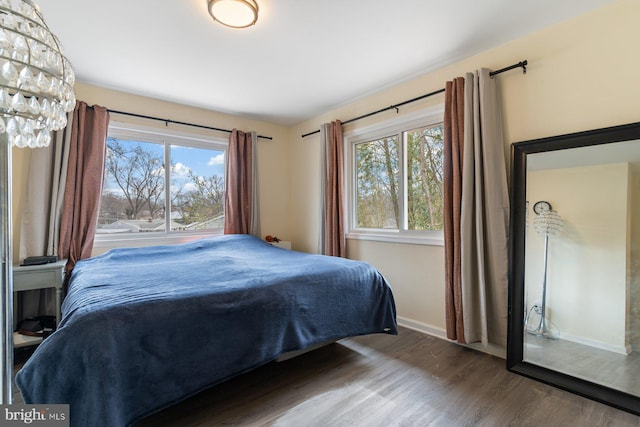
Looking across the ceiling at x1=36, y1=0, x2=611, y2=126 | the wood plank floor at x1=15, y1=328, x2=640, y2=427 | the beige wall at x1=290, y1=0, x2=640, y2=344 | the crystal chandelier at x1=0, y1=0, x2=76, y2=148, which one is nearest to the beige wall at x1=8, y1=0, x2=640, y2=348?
the beige wall at x1=290, y1=0, x2=640, y2=344

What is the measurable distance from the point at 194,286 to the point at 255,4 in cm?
175

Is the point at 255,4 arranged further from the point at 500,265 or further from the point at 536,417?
the point at 536,417

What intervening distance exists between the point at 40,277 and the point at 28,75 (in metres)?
2.44

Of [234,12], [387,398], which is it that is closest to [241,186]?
[234,12]

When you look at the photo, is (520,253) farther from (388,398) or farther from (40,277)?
(40,277)

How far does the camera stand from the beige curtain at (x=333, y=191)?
341 centimetres

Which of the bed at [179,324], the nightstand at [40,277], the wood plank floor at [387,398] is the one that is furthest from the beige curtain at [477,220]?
the nightstand at [40,277]

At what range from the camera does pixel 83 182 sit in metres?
2.73

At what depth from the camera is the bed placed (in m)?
1.21

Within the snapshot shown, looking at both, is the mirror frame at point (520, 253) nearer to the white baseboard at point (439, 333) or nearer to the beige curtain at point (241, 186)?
the white baseboard at point (439, 333)

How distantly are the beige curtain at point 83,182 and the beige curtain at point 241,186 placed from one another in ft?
4.30

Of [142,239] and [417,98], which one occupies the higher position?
[417,98]

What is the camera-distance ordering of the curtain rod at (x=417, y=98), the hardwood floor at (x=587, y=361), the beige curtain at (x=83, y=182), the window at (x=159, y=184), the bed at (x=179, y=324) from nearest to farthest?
the bed at (x=179, y=324), the hardwood floor at (x=587, y=361), the curtain rod at (x=417, y=98), the beige curtain at (x=83, y=182), the window at (x=159, y=184)

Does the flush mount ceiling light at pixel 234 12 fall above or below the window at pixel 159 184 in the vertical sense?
above
